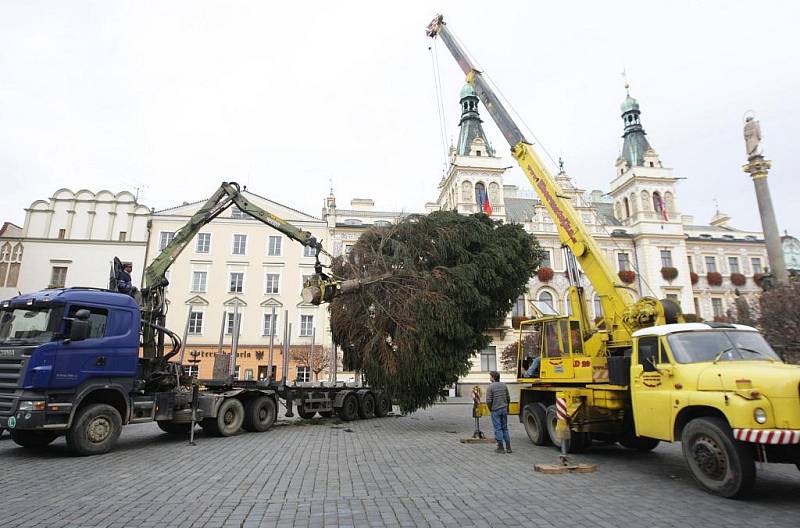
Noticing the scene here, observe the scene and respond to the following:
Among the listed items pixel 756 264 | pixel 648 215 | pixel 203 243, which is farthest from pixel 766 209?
pixel 203 243

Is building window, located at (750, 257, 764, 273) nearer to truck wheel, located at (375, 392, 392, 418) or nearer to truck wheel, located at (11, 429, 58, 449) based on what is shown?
truck wheel, located at (375, 392, 392, 418)

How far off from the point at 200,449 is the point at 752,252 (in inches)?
2034

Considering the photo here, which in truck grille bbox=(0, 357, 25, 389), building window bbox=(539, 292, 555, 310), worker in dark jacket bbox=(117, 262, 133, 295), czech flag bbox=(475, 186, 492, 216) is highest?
czech flag bbox=(475, 186, 492, 216)

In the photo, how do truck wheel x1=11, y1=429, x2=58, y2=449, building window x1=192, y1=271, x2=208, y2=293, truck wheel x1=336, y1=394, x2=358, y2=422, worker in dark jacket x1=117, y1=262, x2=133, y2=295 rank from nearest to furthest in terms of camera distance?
truck wheel x1=11, y1=429, x2=58, y2=449, worker in dark jacket x1=117, y1=262, x2=133, y2=295, truck wheel x1=336, y1=394, x2=358, y2=422, building window x1=192, y1=271, x2=208, y2=293

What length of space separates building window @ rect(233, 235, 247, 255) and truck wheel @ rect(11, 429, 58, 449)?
92.0 feet

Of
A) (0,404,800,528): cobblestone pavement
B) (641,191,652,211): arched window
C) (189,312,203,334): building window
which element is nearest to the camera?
(0,404,800,528): cobblestone pavement

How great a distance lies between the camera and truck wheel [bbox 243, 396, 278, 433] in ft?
44.3

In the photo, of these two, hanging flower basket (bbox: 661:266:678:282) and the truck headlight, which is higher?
hanging flower basket (bbox: 661:266:678:282)

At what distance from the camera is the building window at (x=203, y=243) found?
1460 inches

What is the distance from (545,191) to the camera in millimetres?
13539

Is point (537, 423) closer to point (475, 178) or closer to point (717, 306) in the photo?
point (475, 178)

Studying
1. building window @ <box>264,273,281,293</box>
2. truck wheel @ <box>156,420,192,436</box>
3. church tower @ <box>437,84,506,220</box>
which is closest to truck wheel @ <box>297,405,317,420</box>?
truck wheel @ <box>156,420,192,436</box>

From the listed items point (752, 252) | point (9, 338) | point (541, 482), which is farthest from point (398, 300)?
point (752, 252)

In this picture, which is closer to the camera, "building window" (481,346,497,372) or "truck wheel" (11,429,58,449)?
"truck wheel" (11,429,58,449)
